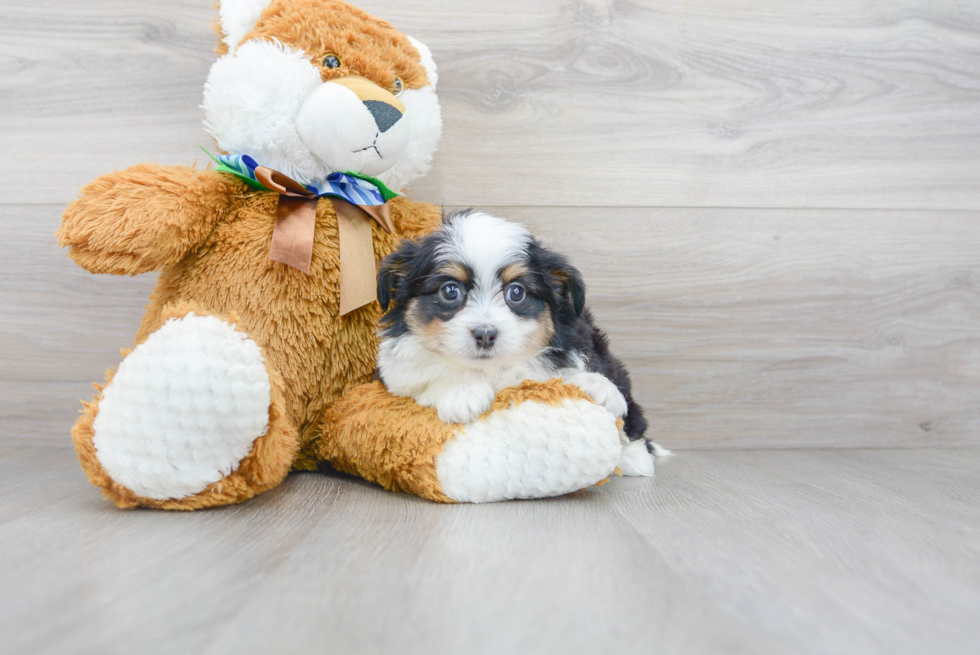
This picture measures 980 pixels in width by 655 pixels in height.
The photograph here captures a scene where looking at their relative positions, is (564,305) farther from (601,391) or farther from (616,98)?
(616,98)

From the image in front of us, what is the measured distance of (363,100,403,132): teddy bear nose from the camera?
1.47 meters

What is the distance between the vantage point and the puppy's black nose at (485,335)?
129 centimetres

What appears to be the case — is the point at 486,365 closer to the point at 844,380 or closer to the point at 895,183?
the point at 844,380

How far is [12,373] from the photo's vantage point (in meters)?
1.94

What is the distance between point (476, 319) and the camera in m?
1.31

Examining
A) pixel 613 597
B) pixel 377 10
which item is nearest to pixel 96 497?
pixel 613 597

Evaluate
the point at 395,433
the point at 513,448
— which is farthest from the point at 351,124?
the point at 513,448

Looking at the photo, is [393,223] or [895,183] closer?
[393,223]

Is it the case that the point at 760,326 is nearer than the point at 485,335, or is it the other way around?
the point at 485,335

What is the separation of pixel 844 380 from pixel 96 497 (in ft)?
7.01

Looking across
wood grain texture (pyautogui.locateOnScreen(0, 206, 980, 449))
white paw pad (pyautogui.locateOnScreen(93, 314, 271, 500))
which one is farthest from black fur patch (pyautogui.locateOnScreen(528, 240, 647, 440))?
white paw pad (pyautogui.locateOnScreen(93, 314, 271, 500))

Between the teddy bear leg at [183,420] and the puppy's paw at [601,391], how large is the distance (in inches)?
25.1

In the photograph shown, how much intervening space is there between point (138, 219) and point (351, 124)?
489 millimetres

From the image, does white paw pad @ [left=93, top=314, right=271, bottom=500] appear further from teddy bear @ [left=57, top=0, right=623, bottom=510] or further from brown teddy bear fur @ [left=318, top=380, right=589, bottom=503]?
brown teddy bear fur @ [left=318, top=380, right=589, bottom=503]
